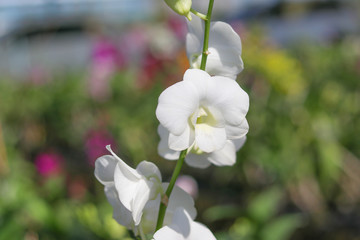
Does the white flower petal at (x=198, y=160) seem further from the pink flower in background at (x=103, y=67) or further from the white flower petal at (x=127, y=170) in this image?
the pink flower in background at (x=103, y=67)

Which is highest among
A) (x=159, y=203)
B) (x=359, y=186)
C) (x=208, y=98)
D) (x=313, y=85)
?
(x=208, y=98)

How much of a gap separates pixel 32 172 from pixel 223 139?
2.11m

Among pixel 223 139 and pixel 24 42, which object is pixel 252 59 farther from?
pixel 24 42

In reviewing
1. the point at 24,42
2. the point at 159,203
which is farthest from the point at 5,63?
the point at 159,203

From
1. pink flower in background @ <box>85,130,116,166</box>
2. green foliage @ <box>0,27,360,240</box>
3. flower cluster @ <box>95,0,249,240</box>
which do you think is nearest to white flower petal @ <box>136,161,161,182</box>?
flower cluster @ <box>95,0,249,240</box>

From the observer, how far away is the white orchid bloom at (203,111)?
1.22 feet

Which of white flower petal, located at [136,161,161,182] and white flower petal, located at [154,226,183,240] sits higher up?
white flower petal, located at [136,161,161,182]

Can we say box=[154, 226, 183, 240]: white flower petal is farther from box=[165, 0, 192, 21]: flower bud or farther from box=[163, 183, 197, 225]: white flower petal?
box=[165, 0, 192, 21]: flower bud

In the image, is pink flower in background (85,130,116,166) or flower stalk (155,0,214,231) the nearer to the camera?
flower stalk (155,0,214,231)

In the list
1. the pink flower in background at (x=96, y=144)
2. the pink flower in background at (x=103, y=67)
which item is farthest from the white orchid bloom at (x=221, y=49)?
the pink flower in background at (x=103, y=67)

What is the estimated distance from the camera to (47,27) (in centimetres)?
499

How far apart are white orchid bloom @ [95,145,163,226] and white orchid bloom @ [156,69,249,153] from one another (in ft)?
0.15

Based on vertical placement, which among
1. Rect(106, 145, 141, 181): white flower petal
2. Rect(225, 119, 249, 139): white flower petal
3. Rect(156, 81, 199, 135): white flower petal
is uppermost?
Rect(156, 81, 199, 135): white flower petal

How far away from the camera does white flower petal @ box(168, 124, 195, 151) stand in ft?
1.28
